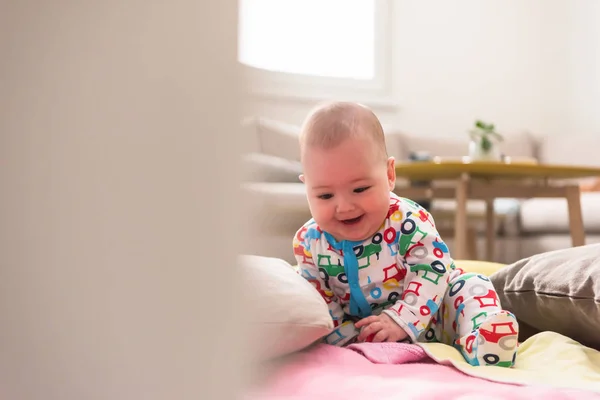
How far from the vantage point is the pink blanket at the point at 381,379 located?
1.92 feet

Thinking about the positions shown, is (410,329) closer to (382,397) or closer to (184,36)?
(382,397)

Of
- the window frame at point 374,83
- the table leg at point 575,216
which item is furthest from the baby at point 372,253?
the window frame at point 374,83

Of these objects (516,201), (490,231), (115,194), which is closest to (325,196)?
(115,194)

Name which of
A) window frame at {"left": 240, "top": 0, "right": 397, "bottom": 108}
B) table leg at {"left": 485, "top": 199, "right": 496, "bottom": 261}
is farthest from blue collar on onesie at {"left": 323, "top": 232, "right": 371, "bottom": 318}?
window frame at {"left": 240, "top": 0, "right": 397, "bottom": 108}

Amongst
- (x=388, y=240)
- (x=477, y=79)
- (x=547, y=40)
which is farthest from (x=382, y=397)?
(x=547, y=40)

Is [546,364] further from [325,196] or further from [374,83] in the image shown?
[374,83]

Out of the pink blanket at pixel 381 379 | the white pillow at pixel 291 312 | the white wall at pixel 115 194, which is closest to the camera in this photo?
the white wall at pixel 115 194

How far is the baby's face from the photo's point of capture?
92 cm

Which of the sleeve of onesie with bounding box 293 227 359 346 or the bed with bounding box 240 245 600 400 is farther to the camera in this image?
the sleeve of onesie with bounding box 293 227 359 346

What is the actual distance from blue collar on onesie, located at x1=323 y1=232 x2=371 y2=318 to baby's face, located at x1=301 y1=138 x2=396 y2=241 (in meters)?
0.02

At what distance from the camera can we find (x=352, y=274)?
97 cm

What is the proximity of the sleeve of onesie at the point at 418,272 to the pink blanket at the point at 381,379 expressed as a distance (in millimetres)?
86

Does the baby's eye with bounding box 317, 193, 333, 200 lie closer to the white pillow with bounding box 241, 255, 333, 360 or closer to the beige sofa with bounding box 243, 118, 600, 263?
the white pillow with bounding box 241, 255, 333, 360

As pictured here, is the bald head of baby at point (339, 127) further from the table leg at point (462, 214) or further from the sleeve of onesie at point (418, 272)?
the table leg at point (462, 214)
